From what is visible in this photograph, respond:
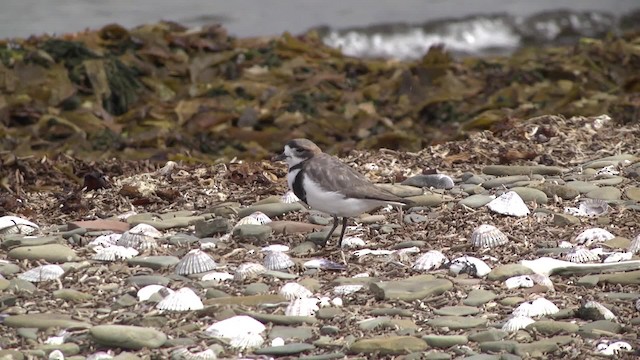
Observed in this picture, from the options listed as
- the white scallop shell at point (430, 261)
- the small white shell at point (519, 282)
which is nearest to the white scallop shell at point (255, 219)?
the white scallop shell at point (430, 261)

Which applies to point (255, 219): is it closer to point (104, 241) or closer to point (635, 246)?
point (104, 241)

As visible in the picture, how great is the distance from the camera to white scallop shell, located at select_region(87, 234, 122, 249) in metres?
5.12

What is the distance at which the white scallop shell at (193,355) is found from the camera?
3.81 meters

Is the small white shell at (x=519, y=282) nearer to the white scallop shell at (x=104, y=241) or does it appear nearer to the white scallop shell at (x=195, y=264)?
the white scallop shell at (x=195, y=264)

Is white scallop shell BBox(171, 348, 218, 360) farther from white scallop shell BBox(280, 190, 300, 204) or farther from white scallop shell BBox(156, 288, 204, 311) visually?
white scallop shell BBox(280, 190, 300, 204)

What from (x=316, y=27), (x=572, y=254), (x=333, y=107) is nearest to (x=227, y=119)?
(x=333, y=107)

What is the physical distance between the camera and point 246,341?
3918mm

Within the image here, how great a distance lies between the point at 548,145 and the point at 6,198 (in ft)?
10.1

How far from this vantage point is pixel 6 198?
237 inches

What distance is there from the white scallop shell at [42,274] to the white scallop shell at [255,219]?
3.36ft

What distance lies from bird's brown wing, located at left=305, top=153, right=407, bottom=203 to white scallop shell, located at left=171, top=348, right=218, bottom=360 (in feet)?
4.70

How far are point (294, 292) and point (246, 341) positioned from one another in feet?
1.72

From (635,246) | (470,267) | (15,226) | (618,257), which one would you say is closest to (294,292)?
(470,267)

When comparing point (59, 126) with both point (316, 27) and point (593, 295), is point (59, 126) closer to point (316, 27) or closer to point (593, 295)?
point (593, 295)
